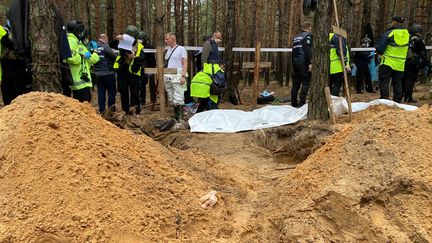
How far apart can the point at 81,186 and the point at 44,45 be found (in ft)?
10.7

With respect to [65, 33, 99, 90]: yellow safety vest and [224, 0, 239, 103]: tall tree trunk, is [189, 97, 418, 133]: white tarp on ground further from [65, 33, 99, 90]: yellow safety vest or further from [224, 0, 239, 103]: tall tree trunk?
[224, 0, 239, 103]: tall tree trunk

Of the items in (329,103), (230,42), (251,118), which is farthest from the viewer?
(230,42)

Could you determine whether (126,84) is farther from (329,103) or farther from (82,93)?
(329,103)

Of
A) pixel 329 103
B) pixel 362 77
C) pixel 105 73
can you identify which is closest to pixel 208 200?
pixel 329 103

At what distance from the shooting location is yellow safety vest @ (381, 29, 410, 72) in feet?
28.1

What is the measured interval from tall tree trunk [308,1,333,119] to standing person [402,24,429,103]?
11.5 ft

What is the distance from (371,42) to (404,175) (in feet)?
37.4

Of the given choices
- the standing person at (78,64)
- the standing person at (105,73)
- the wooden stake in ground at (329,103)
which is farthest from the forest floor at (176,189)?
the standing person at (105,73)

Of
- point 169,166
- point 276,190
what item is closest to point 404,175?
point 276,190

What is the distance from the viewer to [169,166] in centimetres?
391

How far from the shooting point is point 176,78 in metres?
8.70

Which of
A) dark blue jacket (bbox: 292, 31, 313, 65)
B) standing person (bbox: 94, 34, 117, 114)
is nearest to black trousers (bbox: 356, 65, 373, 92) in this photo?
dark blue jacket (bbox: 292, 31, 313, 65)

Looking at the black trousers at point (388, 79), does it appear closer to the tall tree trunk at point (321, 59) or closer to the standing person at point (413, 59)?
the standing person at point (413, 59)

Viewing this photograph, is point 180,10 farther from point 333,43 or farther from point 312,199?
point 312,199
